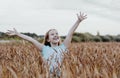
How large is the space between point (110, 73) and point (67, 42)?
3.06 meters

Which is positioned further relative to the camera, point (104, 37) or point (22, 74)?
point (104, 37)

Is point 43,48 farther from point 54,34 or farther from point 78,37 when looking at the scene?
point 78,37

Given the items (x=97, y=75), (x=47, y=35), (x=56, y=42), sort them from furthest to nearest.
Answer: (x=47, y=35), (x=56, y=42), (x=97, y=75)

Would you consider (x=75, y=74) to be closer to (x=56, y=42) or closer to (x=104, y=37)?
(x=56, y=42)

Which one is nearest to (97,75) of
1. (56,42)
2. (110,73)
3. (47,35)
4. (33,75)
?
(110,73)

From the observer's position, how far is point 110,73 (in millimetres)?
2574

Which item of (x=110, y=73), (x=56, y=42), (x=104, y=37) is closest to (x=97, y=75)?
(x=110, y=73)

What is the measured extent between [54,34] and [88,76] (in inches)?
114

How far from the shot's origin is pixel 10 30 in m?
5.57

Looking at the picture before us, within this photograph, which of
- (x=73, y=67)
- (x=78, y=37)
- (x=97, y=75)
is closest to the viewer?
(x=97, y=75)

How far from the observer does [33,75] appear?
279 centimetres

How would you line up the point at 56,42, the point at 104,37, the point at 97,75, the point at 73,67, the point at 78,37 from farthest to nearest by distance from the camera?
the point at 104,37 → the point at 78,37 → the point at 56,42 → the point at 73,67 → the point at 97,75

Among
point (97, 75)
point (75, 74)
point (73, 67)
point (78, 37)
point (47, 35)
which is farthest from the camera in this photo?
point (78, 37)

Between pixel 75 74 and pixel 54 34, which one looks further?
pixel 54 34
